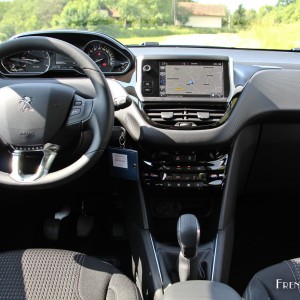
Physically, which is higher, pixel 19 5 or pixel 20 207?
pixel 19 5

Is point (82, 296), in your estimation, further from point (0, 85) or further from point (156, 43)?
point (156, 43)

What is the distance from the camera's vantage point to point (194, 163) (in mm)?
2076

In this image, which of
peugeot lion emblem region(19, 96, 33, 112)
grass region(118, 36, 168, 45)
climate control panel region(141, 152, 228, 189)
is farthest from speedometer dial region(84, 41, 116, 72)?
peugeot lion emblem region(19, 96, 33, 112)

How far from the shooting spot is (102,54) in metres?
2.35

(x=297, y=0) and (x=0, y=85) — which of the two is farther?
(x=297, y=0)

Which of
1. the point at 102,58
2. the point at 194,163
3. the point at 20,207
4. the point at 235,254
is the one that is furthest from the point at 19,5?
the point at 235,254

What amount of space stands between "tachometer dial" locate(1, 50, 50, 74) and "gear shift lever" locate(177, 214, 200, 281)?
3.40 feet

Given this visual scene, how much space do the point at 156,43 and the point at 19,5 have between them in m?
0.81

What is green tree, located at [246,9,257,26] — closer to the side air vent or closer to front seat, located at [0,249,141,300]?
the side air vent

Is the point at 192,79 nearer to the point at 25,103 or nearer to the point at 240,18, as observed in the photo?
the point at 25,103

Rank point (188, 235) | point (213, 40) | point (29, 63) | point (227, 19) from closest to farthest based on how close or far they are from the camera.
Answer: point (188, 235), point (29, 63), point (227, 19), point (213, 40)

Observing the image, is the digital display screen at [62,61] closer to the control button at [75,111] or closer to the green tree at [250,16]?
the control button at [75,111]

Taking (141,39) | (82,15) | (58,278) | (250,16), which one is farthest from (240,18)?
(58,278)

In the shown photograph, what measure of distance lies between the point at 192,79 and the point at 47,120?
2.24 ft
